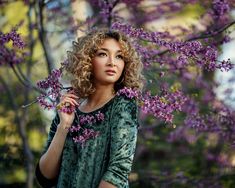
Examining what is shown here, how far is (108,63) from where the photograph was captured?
104 inches

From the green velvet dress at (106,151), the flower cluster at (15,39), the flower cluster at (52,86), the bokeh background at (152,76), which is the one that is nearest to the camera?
the green velvet dress at (106,151)

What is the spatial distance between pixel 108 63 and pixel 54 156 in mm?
562

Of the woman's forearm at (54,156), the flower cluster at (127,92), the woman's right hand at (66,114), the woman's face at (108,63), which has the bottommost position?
the woman's forearm at (54,156)

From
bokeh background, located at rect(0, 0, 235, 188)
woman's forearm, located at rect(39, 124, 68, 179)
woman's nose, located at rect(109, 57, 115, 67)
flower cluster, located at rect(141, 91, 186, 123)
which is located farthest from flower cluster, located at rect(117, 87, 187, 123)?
woman's forearm, located at rect(39, 124, 68, 179)

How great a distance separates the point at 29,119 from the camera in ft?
Answer: 28.2

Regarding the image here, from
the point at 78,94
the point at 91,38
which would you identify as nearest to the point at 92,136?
the point at 78,94

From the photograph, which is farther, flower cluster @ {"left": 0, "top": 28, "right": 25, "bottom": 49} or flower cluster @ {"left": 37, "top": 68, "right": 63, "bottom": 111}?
flower cluster @ {"left": 0, "top": 28, "right": 25, "bottom": 49}

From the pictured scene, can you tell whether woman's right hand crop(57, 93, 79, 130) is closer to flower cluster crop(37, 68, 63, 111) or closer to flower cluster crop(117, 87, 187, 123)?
flower cluster crop(37, 68, 63, 111)

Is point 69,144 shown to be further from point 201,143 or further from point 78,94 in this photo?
point 201,143

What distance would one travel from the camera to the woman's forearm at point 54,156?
2.68m

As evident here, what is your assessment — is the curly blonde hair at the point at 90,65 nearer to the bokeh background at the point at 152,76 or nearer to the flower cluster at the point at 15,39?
the bokeh background at the point at 152,76

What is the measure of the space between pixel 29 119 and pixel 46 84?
5.89 metres

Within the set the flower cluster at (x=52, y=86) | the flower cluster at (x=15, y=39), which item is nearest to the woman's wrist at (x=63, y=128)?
the flower cluster at (x=52, y=86)

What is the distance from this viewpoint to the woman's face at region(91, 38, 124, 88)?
2631 millimetres
